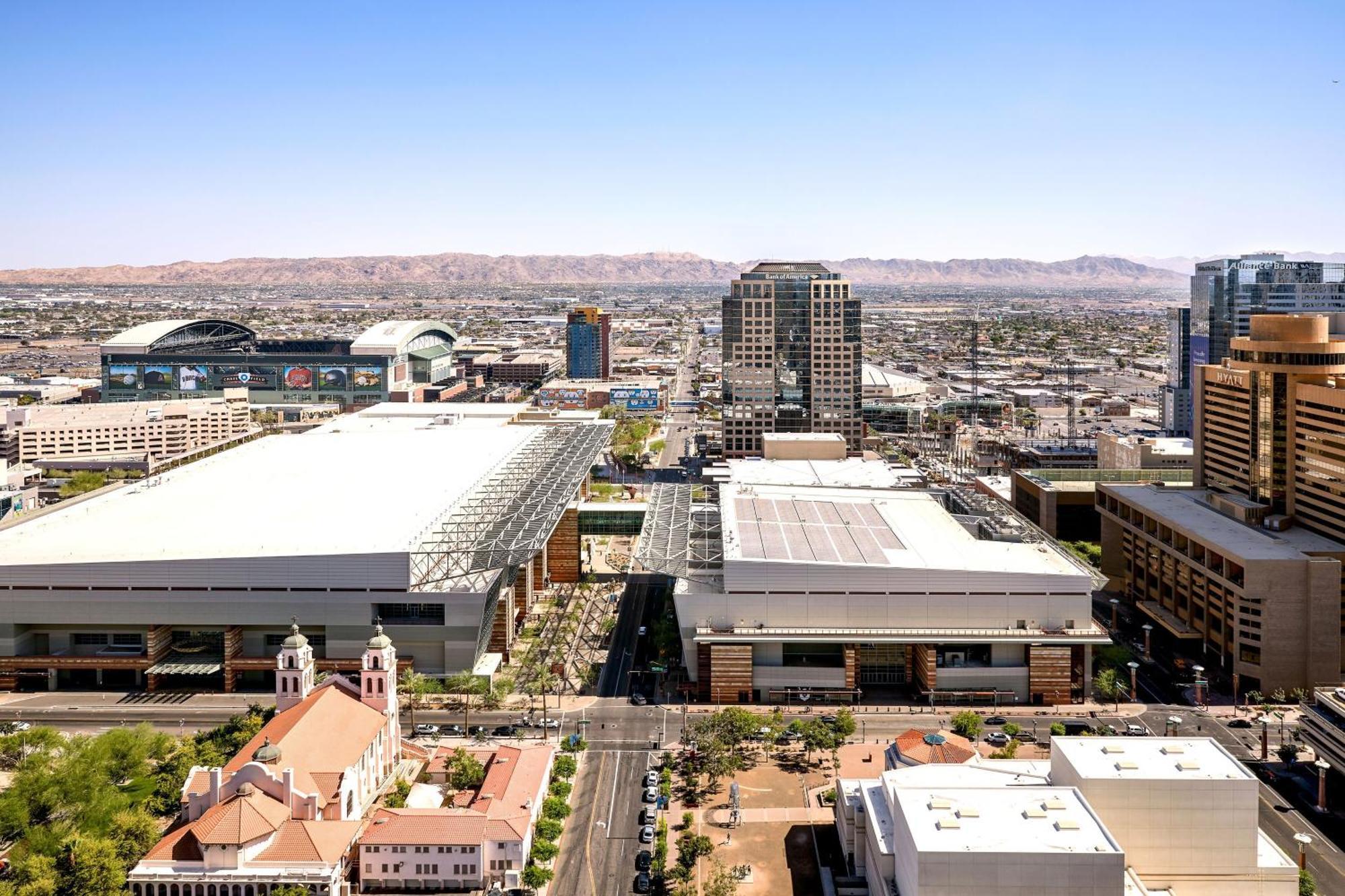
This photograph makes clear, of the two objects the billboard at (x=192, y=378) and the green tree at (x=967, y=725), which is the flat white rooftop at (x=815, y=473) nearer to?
the green tree at (x=967, y=725)

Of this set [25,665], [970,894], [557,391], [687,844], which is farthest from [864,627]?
[557,391]

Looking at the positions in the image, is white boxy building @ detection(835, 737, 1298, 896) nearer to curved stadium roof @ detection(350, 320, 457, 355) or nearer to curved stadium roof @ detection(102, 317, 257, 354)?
curved stadium roof @ detection(350, 320, 457, 355)

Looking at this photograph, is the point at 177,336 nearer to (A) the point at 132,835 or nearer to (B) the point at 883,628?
(B) the point at 883,628

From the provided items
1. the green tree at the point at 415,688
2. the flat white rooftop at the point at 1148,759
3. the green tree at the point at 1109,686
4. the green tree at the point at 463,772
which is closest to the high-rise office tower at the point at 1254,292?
the green tree at the point at 1109,686

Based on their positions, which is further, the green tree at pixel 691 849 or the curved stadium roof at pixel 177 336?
the curved stadium roof at pixel 177 336

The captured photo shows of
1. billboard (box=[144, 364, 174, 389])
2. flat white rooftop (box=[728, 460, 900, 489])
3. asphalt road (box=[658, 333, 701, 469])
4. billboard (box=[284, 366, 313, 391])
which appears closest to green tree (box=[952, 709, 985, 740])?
flat white rooftop (box=[728, 460, 900, 489])

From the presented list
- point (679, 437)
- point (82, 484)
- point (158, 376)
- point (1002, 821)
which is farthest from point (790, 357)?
point (158, 376)
